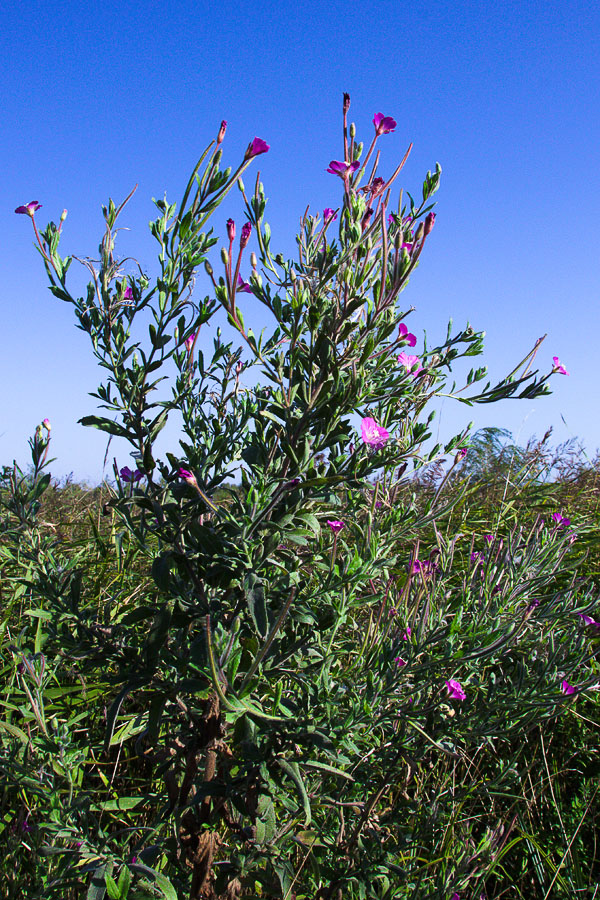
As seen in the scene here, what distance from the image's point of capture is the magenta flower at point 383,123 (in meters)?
1.43

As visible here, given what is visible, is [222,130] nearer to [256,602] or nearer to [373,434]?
[373,434]

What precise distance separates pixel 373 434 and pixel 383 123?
0.71 meters

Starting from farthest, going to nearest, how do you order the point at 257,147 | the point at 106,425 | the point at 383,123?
the point at 383,123 → the point at 106,425 → the point at 257,147

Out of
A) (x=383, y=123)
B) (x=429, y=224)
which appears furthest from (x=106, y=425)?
(x=383, y=123)

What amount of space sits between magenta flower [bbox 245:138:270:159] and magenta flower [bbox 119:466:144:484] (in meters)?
0.70

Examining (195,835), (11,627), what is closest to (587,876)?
(195,835)

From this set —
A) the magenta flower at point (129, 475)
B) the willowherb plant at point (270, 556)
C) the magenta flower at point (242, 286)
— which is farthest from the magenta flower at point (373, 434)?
the magenta flower at point (129, 475)

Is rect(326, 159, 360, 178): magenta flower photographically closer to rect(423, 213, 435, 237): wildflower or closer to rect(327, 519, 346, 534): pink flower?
rect(423, 213, 435, 237): wildflower

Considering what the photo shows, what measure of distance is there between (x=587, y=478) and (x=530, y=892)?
2.84 meters

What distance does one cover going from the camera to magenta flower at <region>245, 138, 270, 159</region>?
1.17m

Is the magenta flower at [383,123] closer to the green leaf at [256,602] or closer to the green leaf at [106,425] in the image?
the green leaf at [106,425]

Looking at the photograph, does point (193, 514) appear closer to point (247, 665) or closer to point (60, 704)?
point (247, 665)

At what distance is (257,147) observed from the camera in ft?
3.86

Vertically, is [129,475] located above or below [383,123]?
below
